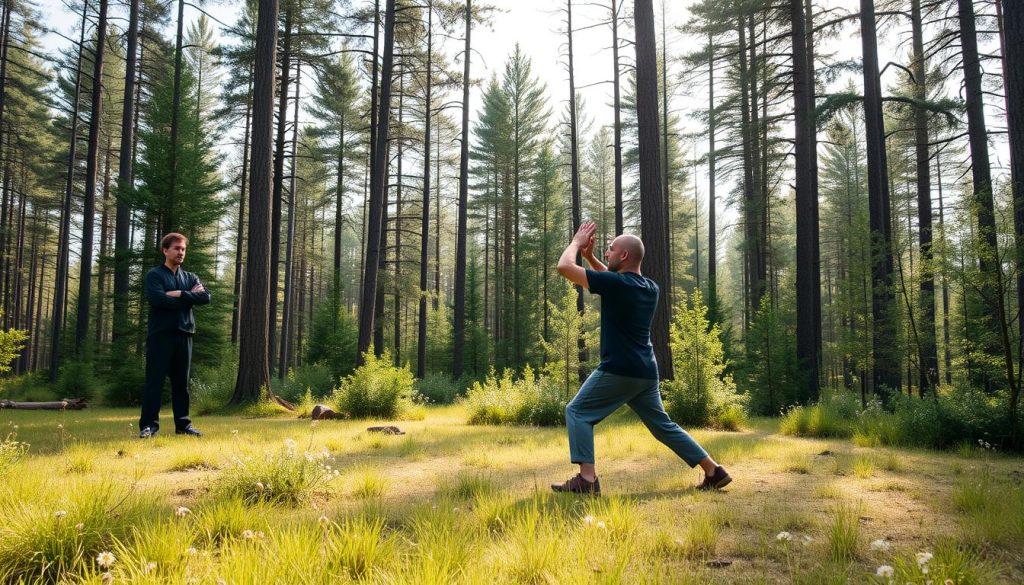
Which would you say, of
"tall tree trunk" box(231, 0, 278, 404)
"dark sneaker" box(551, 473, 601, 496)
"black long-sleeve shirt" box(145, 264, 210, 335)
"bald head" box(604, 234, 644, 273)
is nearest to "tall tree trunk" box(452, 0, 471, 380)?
"tall tree trunk" box(231, 0, 278, 404)

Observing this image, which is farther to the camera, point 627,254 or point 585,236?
point 627,254

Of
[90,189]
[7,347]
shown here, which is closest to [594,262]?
[7,347]

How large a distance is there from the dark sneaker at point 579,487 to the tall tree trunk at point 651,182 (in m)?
6.47

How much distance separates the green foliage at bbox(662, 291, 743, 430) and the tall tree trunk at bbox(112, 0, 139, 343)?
1486 centimetres

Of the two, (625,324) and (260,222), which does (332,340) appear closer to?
(260,222)

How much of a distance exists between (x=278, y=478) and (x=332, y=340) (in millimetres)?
18486

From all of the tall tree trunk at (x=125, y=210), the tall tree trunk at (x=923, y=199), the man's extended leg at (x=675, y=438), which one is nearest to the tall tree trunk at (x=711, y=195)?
the tall tree trunk at (x=923, y=199)

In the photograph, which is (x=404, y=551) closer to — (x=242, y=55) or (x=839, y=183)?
(x=242, y=55)

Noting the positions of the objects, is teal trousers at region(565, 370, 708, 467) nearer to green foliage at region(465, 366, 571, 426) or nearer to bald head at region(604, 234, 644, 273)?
bald head at region(604, 234, 644, 273)

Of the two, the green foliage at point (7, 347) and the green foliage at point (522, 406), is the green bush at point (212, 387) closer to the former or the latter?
the green foliage at point (7, 347)

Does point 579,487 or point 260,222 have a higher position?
point 260,222

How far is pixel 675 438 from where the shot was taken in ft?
12.3

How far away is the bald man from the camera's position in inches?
142

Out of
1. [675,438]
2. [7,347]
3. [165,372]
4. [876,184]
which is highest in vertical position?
[876,184]
